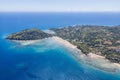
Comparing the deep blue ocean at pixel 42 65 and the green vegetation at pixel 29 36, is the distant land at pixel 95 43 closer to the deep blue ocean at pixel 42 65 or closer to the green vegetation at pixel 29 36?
the green vegetation at pixel 29 36

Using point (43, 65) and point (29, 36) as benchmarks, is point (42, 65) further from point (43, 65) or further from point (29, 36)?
point (29, 36)

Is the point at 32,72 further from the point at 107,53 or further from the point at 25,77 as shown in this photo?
the point at 107,53

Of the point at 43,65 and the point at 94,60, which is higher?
the point at 94,60

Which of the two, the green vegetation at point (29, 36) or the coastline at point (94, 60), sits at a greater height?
the coastline at point (94, 60)

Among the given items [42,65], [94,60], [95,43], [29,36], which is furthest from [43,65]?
[29,36]

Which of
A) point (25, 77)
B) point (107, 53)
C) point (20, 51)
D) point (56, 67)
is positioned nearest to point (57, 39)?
point (20, 51)

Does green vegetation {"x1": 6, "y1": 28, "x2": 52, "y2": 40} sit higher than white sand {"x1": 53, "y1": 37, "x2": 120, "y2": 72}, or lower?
lower

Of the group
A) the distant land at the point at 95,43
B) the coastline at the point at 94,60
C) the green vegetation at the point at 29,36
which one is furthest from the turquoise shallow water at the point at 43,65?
the green vegetation at the point at 29,36

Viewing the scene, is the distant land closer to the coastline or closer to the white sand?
the coastline

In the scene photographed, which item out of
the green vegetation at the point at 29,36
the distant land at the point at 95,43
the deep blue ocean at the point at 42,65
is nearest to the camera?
the deep blue ocean at the point at 42,65

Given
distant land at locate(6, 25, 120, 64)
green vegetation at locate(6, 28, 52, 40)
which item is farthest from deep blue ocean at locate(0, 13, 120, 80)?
green vegetation at locate(6, 28, 52, 40)

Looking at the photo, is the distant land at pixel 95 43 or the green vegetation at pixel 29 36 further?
the green vegetation at pixel 29 36
